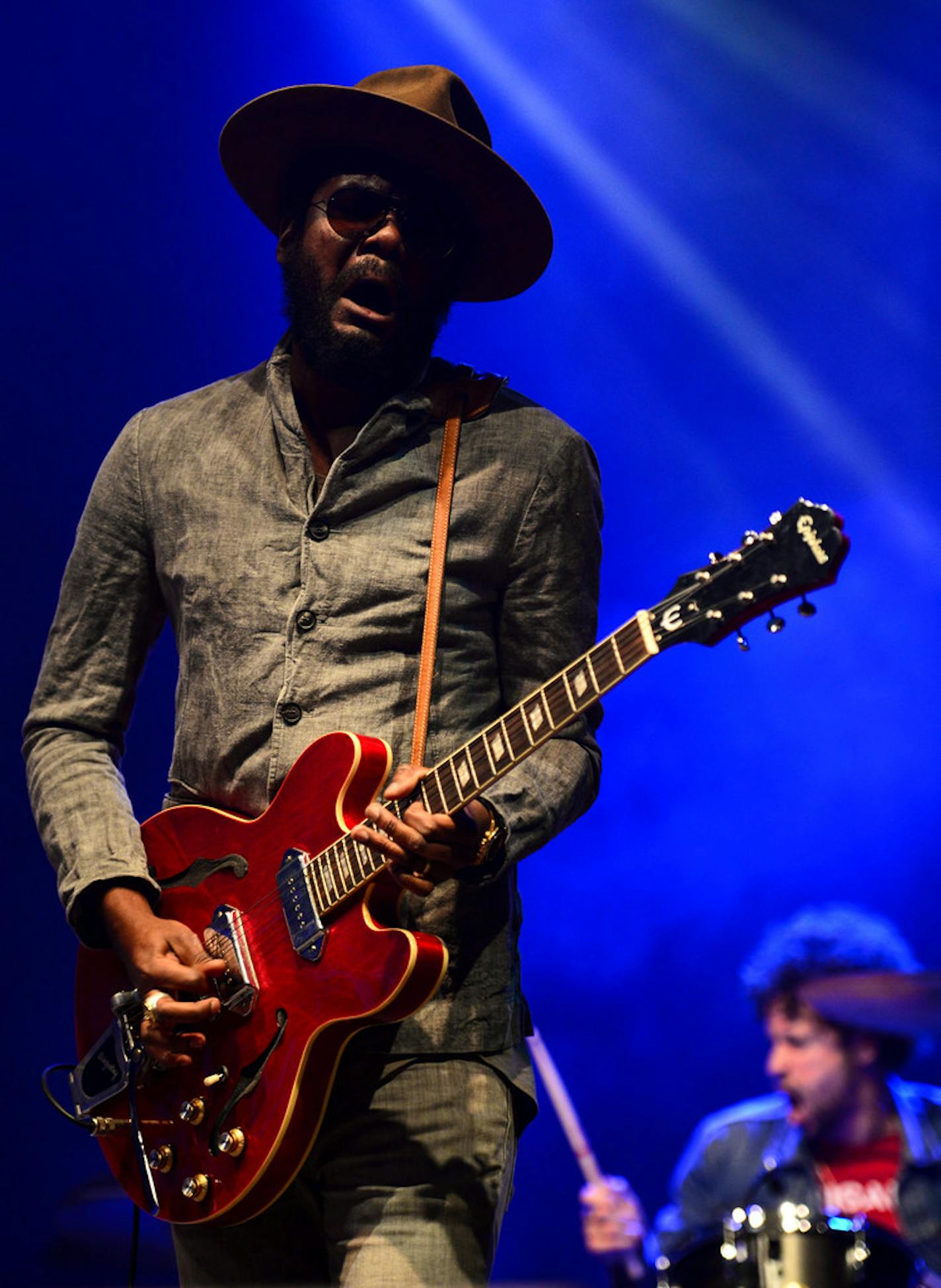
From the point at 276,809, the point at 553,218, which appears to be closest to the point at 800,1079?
the point at 276,809

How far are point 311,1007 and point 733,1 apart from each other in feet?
15.4

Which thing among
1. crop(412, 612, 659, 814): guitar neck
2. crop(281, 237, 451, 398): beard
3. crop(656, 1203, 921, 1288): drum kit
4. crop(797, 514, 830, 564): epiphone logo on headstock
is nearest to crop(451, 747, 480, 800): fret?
crop(412, 612, 659, 814): guitar neck

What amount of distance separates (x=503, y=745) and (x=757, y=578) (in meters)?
0.43

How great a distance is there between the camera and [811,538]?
1.78 metres

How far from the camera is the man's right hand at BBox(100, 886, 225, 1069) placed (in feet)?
6.95

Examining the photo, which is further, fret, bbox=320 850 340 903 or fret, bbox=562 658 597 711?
fret, bbox=320 850 340 903

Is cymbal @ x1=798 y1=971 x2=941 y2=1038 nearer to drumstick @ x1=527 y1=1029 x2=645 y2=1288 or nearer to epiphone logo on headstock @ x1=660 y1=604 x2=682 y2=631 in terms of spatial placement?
drumstick @ x1=527 y1=1029 x2=645 y2=1288

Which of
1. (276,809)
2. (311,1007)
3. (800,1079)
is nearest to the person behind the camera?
(311,1007)

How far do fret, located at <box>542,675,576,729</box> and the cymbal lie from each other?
2.16 m

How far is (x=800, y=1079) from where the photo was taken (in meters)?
4.38

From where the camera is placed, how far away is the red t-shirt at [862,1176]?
4102 millimetres

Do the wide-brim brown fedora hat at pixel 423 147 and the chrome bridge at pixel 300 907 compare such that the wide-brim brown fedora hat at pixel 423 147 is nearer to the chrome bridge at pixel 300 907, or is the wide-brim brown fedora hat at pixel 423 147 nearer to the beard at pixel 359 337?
the beard at pixel 359 337

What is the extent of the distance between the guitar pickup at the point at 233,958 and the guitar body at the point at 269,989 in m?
0.01

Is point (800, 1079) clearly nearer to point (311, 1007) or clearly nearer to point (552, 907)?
point (552, 907)
